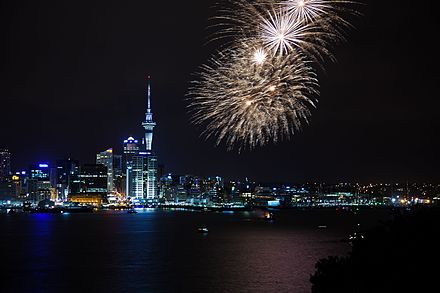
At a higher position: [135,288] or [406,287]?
[406,287]

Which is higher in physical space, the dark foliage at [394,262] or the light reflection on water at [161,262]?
the dark foliage at [394,262]

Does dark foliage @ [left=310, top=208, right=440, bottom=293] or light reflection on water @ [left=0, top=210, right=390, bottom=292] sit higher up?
dark foliage @ [left=310, top=208, right=440, bottom=293]

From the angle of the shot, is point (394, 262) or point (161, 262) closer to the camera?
point (394, 262)

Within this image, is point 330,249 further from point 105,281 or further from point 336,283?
point 336,283

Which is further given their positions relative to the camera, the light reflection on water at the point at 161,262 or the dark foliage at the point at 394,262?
A: the light reflection on water at the point at 161,262

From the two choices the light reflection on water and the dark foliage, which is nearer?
the dark foliage

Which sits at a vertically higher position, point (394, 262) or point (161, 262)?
point (394, 262)

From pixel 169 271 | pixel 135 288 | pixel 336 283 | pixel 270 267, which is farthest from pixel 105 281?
pixel 336 283

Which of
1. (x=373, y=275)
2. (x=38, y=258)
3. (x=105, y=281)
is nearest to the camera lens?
(x=373, y=275)
